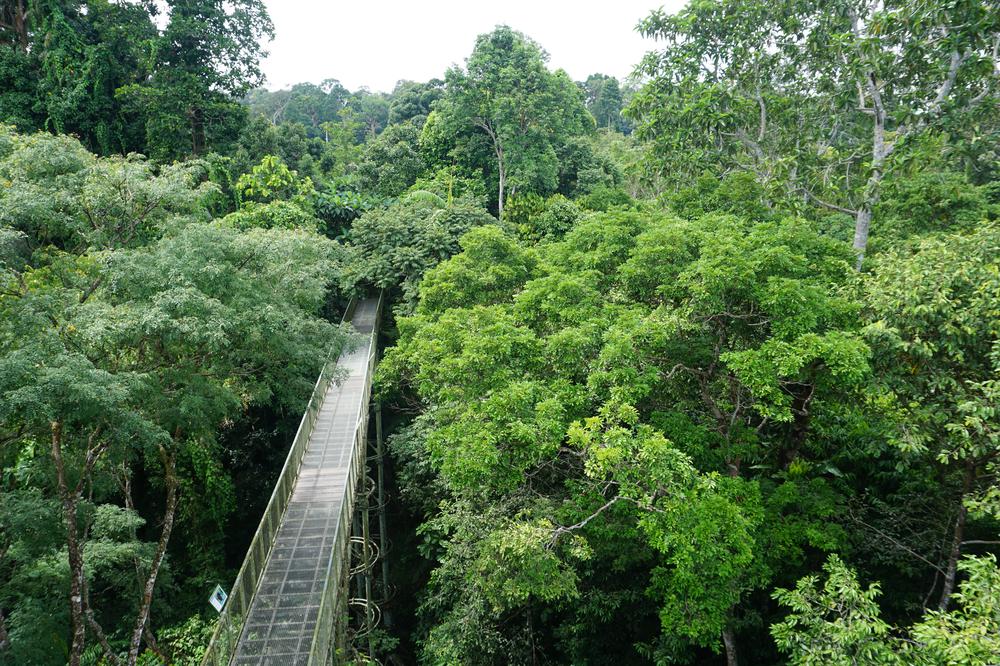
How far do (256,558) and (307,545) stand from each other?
1.12 metres

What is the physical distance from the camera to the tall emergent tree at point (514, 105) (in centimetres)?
2291

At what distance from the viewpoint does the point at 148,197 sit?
11289 mm

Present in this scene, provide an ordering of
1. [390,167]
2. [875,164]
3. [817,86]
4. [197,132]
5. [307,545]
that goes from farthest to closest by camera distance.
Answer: [390,167] → [197,132] → [817,86] → [875,164] → [307,545]

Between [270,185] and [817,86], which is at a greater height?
[817,86]

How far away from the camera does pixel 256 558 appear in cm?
973

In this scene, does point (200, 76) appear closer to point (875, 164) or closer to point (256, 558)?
point (256, 558)

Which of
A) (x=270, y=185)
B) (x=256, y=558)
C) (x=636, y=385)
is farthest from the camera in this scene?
(x=270, y=185)

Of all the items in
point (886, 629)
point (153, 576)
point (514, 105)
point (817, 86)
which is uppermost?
point (514, 105)

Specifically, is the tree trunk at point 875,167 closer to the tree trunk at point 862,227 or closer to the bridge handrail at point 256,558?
the tree trunk at point 862,227

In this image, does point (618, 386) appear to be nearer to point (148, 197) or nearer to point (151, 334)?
point (151, 334)

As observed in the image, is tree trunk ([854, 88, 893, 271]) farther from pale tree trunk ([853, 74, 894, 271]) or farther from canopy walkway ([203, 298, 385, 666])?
canopy walkway ([203, 298, 385, 666])

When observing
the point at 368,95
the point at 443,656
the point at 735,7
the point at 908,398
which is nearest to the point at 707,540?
the point at 908,398

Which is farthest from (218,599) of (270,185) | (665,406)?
(270,185)

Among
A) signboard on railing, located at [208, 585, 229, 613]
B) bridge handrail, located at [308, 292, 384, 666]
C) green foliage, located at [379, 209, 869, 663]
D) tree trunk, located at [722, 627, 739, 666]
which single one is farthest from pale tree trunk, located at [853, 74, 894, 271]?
signboard on railing, located at [208, 585, 229, 613]
